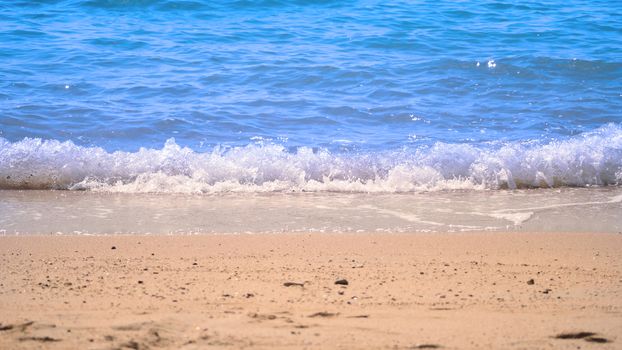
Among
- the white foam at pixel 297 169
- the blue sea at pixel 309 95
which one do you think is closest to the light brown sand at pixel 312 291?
the white foam at pixel 297 169

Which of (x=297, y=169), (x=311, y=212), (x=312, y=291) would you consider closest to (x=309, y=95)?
(x=297, y=169)

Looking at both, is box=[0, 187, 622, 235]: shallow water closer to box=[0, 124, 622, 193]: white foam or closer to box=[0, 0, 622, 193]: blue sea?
box=[0, 124, 622, 193]: white foam

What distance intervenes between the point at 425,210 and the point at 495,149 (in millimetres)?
2139

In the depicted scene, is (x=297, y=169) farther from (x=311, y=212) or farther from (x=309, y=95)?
(x=309, y=95)

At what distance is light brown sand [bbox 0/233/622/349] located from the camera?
→ 2.83 meters

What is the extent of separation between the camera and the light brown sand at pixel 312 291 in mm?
2834

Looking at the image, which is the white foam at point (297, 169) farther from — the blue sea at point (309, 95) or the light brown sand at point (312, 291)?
the light brown sand at point (312, 291)

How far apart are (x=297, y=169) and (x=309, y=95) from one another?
3148 mm

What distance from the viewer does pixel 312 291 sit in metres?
3.42

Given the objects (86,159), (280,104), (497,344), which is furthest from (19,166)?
(497,344)

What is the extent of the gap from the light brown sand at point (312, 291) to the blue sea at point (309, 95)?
6.44 feet

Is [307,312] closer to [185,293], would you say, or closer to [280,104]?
[185,293]

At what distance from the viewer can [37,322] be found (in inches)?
115

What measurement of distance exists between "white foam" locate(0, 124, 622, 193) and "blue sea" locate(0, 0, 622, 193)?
0.06 feet
